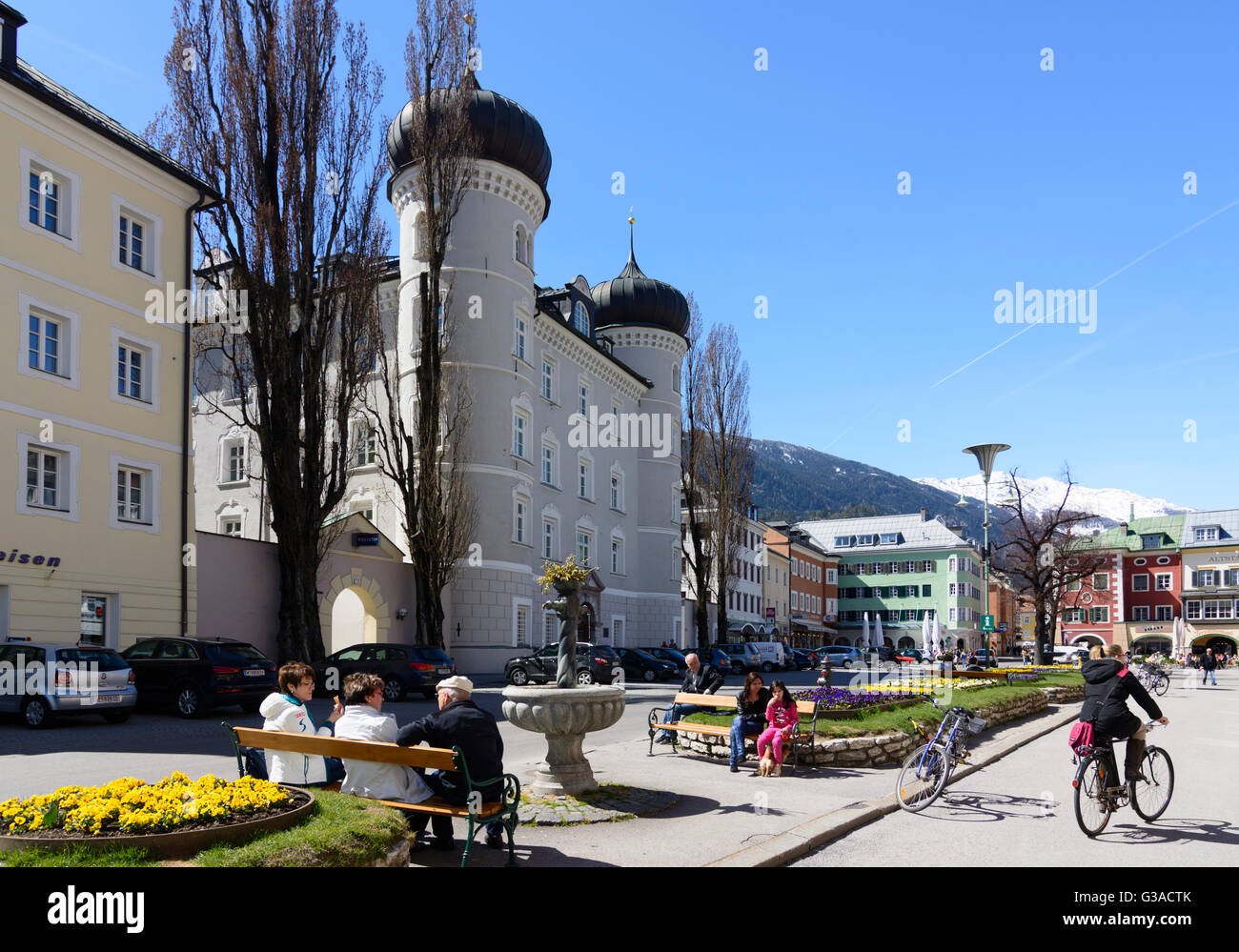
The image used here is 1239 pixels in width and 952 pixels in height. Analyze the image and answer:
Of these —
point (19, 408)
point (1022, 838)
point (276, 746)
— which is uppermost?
point (19, 408)

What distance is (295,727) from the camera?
779 cm

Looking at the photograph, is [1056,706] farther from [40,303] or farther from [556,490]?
[40,303]

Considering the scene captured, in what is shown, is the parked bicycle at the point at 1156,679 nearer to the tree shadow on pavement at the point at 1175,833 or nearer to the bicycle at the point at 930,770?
the tree shadow on pavement at the point at 1175,833

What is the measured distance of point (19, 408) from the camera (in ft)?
68.2

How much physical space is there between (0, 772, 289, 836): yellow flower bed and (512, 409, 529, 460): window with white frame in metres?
33.6

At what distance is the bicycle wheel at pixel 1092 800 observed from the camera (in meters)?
8.23

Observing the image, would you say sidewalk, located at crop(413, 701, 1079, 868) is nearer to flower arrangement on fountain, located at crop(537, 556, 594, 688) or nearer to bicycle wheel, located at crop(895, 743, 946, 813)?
bicycle wheel, located at crop(895, 743, 946, 813)

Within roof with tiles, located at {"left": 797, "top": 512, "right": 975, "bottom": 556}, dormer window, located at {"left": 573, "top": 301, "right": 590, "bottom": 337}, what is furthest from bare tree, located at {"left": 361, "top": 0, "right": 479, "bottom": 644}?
roof with tiles, located at {"left": 797, "top": 512, "right": 975, "bottom": 556}

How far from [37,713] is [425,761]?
12.5 metres

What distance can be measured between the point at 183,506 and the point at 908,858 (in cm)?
2180

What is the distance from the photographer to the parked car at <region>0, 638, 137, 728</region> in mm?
16062

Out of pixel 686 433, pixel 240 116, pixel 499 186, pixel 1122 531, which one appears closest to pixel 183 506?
pixel 240 116

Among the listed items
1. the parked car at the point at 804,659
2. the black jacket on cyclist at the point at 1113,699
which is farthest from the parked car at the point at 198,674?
the parked car at the point at 804,659
